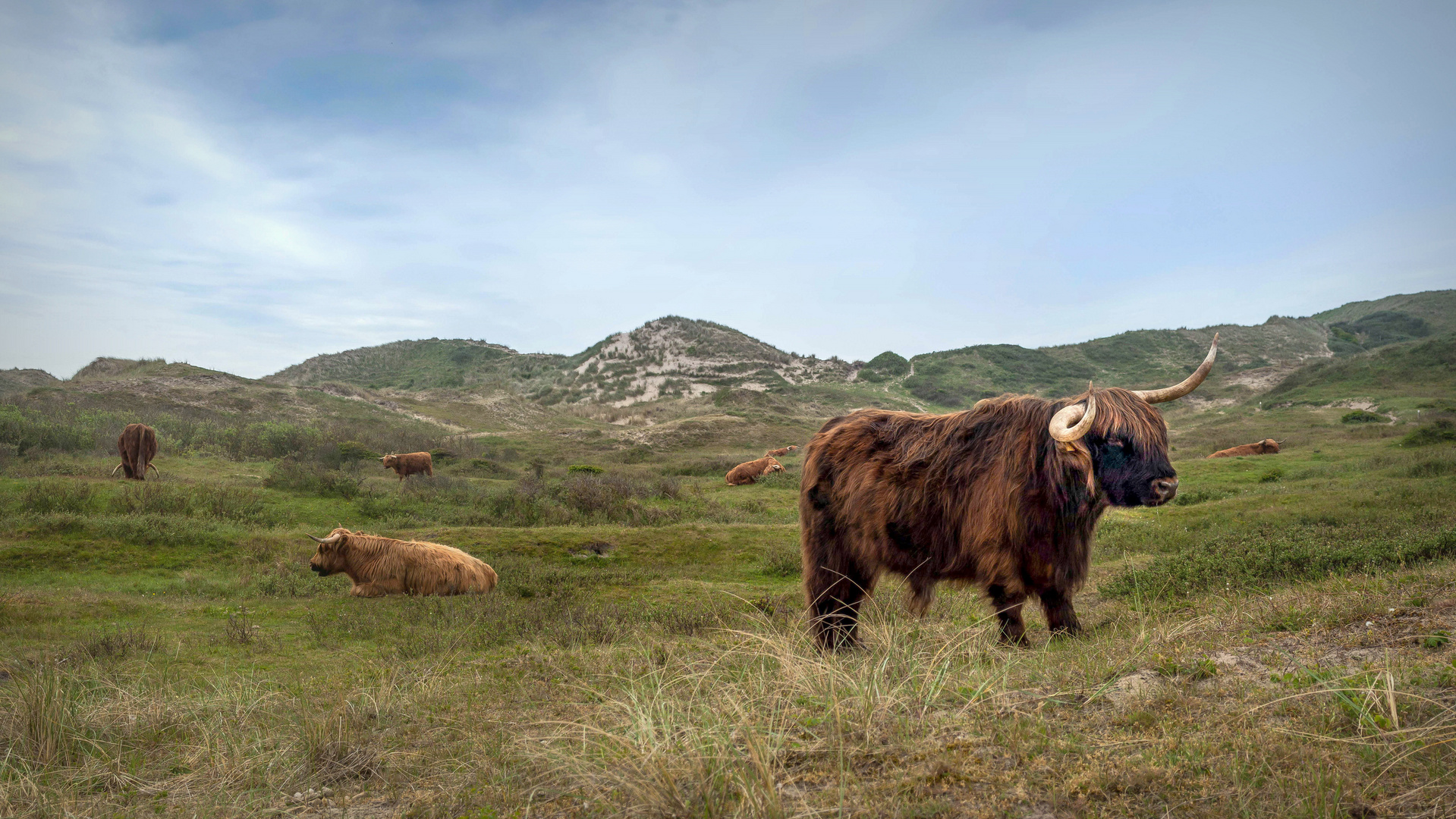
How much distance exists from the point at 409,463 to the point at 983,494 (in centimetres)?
2262

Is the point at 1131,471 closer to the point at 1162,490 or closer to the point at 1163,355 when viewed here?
the point at 1162,490

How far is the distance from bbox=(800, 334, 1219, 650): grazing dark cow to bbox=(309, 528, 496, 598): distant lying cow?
7.66m

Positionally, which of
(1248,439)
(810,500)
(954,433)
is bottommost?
(1248,439)

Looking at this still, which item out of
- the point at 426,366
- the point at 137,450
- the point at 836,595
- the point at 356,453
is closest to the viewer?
the point at 836,595

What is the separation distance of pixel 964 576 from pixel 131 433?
2061 cm

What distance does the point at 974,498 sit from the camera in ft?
16.2

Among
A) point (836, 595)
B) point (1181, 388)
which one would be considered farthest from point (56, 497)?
point (1181, 388)

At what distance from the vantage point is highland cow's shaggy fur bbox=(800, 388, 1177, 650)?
4.74m

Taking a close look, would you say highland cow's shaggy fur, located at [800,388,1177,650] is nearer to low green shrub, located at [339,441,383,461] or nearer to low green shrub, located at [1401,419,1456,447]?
low green shrub, located at [1401,419,1456,447]

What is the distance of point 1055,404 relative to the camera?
200 inches

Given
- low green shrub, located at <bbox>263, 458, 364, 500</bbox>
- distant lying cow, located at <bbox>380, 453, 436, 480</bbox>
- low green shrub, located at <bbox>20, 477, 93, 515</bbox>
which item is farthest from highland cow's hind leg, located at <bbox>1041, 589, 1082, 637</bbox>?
distant lying cow, located at <bbox>380, 453, 436, 480</bbox>

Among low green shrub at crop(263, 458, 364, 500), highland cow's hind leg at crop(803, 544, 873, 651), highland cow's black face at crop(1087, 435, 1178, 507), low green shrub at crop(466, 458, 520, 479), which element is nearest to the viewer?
highland cow's black face at crop(1087, 435, 1178, 507)

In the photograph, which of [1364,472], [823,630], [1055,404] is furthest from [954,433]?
[1364,472]

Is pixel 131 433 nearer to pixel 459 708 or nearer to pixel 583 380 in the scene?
pixel 459 708
